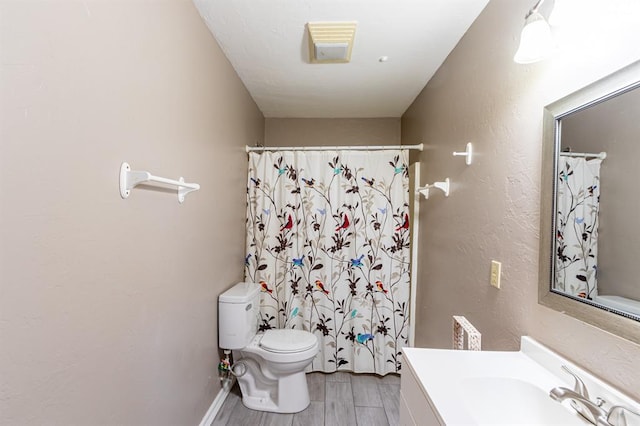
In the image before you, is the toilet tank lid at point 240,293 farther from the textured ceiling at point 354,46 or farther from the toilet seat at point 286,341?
the textured ceiling at point 354,46

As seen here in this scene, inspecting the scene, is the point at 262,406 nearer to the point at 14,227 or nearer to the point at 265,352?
the point at 265,352

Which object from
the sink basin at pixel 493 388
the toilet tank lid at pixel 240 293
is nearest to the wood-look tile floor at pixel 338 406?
the toilet tank lid at pixel 240 293

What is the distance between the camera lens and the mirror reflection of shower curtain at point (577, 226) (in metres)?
0.83

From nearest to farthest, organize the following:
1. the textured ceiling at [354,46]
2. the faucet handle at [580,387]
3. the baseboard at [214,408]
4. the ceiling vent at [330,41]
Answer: the faucet handle at [580,387], the textured ceiling at [354,46], the ceiling vent at [330,41], the baseboard at [214,408]

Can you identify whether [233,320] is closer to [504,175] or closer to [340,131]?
[504,175]

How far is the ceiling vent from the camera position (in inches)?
60.3

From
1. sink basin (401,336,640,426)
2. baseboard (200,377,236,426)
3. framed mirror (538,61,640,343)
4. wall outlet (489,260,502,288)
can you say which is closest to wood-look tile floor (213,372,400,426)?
baseboard (200,377,236,426)

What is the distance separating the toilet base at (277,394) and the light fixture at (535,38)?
209cm

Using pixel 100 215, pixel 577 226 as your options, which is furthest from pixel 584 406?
pixel 100 215

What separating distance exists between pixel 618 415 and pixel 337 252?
1.77m

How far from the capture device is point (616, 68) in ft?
Answer: 2.46

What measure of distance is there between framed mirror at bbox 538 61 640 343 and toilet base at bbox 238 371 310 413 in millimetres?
1596

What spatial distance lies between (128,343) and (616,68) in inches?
68.4

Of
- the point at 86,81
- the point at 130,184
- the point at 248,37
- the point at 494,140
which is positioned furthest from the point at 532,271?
the point at 248,37
